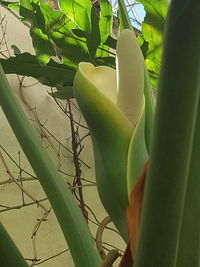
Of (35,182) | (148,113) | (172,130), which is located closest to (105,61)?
(148,113)

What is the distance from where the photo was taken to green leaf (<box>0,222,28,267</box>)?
33cm

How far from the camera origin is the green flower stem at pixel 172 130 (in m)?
0.24

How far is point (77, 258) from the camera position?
1.45 feet

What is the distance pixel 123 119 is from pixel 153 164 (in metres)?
0.18

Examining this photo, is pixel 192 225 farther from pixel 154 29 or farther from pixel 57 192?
pixel 154 29

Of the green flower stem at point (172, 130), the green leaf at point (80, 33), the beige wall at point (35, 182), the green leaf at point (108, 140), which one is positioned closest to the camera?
the green flower stem at point (172, 130)

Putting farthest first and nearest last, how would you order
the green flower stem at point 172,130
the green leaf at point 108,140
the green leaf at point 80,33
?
the green leaf at point 80,33, the green leaf at point 108,140, the green flower stem at point 172,130

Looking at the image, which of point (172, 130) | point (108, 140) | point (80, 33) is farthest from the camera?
point (80, 33)

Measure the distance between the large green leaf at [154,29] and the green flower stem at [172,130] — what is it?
2.02 feet

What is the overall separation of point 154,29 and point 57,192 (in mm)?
507

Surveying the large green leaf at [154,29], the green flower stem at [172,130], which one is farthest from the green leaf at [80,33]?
the green flower stem at [172,130]


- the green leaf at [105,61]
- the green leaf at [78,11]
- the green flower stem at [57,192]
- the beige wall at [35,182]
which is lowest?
the beige wall at [35,182]

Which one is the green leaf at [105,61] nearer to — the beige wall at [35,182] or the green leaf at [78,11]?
the green leaf at [78,11]

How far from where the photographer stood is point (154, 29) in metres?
0.87
